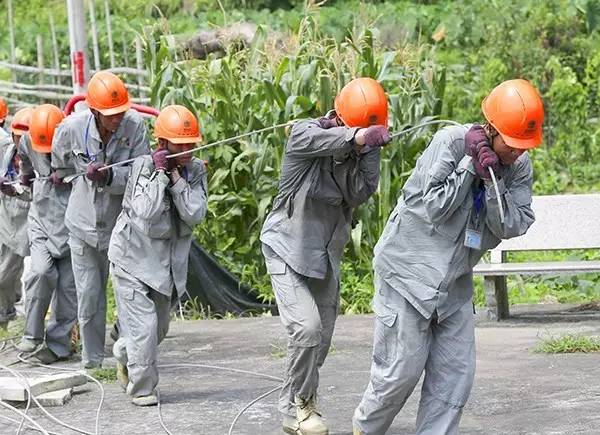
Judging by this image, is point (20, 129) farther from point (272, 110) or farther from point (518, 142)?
point (518, 142)

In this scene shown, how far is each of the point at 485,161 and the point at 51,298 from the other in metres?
4.82

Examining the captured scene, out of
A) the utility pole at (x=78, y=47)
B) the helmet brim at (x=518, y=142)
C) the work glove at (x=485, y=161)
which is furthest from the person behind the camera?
the utility pole at (x=78, y=47)

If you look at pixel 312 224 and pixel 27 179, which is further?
pixel 27 179

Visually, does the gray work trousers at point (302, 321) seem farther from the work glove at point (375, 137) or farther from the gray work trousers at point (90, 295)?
the gray work trousers at point (90, 295)

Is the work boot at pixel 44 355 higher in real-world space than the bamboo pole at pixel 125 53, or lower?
lower

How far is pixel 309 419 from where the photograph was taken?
7.18 metres

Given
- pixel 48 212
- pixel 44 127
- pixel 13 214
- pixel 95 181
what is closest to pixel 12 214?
pixel 13 214

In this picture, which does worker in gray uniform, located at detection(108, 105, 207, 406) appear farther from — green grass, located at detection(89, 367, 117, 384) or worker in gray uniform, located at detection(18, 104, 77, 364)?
worker in gray uniform, located at detection(18, 104, 77, 364)

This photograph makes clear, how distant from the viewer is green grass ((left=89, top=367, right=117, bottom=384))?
8898 millimetres

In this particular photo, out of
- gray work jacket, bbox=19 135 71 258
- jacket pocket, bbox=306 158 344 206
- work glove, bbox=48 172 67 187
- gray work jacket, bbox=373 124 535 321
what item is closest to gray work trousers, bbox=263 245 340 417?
jacket pocket, bbox=306 158 344 206

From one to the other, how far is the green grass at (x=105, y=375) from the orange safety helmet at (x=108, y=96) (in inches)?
67.1

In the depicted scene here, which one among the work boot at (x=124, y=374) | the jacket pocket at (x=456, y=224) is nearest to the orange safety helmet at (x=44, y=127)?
the work boot at (x=124, y=374)

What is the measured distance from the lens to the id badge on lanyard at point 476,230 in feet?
20.0

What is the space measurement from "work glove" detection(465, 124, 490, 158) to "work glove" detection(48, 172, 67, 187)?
421 cm
